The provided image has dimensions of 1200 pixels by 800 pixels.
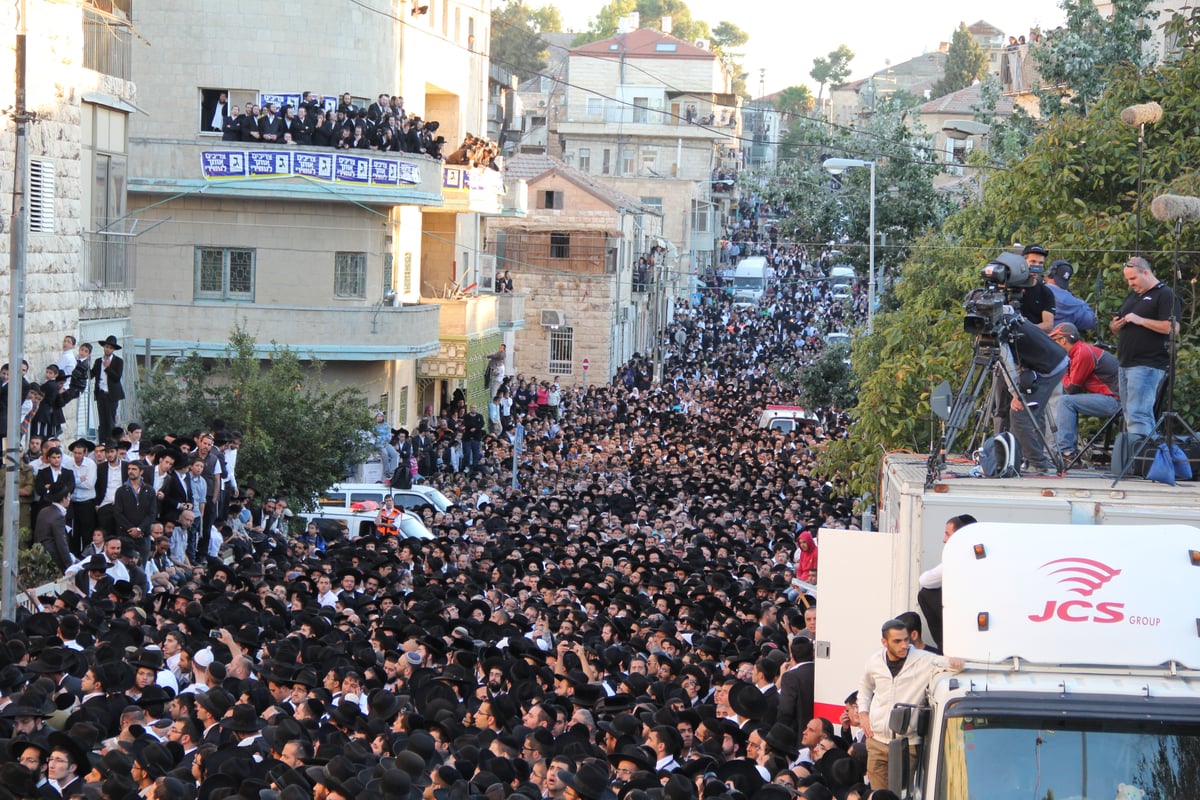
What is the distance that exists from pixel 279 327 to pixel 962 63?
85862 millimetres

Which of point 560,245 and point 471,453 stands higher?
point 560,245

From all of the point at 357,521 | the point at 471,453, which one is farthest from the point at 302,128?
the point at 357,521

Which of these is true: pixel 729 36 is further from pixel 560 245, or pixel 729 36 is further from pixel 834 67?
pixel 560 245

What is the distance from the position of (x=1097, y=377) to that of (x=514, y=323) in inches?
1370

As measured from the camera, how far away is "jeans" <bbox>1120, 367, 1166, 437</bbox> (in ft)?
37.9

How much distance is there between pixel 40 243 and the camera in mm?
21859

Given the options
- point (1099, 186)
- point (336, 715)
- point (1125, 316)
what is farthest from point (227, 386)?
point (1125, 316)

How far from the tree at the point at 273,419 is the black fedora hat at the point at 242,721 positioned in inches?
521

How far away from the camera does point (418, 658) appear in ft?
45.0

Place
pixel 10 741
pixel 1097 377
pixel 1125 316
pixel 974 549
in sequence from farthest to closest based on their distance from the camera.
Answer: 1. pixel 1097 377
2. pixel 1125 316
3. pixel 10 741
4. pixel 974 549

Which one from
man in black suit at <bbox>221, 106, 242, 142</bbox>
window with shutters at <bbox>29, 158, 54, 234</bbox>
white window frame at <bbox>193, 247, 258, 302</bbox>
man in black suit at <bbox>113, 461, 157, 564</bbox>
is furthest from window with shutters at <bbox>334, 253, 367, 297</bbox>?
man in black suit at <bbox>113, 461, 157, 564</bbox>

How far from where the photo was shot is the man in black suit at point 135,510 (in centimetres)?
1772

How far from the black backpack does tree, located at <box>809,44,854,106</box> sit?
15995cm

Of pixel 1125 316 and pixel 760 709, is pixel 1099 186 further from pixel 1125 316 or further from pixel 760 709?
pixel 760 709
